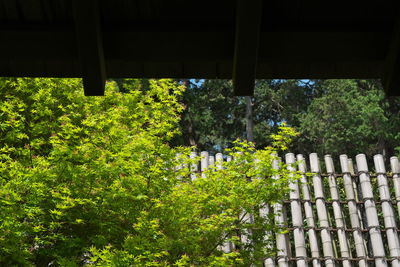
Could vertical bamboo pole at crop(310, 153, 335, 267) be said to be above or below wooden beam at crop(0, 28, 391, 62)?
above

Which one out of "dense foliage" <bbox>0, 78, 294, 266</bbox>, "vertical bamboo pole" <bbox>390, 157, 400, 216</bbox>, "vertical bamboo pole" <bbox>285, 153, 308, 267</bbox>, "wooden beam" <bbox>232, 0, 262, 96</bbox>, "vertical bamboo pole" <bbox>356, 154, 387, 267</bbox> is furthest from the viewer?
"vertical bamboo pole" <bbox>390, 157, 400, 216</bbox>

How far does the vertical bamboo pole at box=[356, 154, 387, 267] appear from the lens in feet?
31.4

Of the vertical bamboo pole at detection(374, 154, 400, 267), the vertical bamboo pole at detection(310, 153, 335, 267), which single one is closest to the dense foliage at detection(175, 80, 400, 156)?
the vertical bamboo pole at detection(310, 153, 335, 267)

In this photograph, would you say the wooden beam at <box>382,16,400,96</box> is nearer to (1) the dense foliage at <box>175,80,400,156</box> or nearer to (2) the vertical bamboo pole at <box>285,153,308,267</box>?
(2) the vertical bamboo pole at <box>285,153,308,267</box>

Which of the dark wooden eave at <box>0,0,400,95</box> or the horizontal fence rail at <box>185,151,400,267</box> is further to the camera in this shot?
the horizontal fence rail at <box>185,151,400,267</box>

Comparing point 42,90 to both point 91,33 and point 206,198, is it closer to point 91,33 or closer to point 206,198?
point 206,198

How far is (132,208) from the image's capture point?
7.02 m

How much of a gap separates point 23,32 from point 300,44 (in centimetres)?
102

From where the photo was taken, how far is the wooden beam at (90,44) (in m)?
1.93

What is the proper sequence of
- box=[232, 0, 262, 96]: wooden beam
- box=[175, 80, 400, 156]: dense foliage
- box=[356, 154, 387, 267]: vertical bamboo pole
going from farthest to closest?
box=[175, 80, 400, 156]: dense foliage → box=[356, 154, 387, 267]: vertical bamboo pole → box=[232, 0, 262, 96]: wooden beam

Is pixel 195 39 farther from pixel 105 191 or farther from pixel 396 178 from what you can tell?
pixel 396 178

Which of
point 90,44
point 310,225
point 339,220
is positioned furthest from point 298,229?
point 90,44

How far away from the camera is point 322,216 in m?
9.95

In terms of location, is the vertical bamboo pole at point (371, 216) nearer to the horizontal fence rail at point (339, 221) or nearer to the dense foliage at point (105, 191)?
the horizontal fence rail at point (339, 221)
